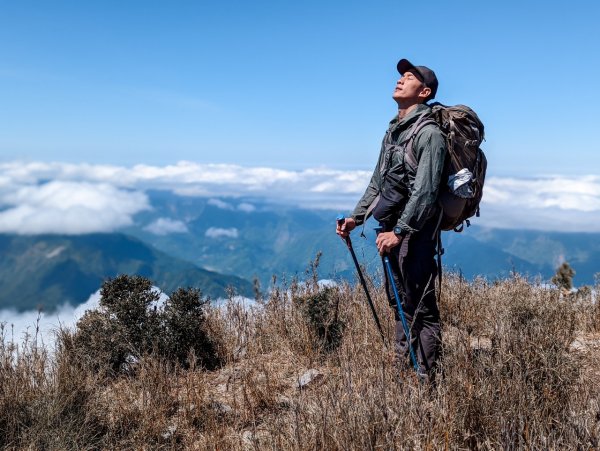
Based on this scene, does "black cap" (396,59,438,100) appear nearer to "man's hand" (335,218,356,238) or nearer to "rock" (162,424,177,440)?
"man's hand" (335,218,356,238)

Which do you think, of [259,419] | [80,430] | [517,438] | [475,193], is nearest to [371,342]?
[259,419]

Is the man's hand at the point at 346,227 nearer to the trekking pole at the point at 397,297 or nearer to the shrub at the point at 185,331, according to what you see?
the trekking pole at the point at 397,297

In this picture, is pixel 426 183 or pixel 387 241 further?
pixel 387 241

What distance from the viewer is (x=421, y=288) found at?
13.3 ft

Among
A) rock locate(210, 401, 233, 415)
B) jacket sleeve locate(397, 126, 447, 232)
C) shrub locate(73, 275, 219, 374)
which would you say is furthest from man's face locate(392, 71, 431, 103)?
shrub locate(73, 275, 219, 374)

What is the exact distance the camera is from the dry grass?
110 inches

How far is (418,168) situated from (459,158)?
37 cm

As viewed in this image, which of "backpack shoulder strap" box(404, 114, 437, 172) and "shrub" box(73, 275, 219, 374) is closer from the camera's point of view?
"backpack shoulder strap" box(404, 114, 437, 172)

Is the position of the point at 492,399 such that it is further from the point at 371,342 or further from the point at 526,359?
the point at 371,342

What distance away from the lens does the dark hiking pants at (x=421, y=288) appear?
13.1 feet

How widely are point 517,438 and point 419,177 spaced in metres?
1.85

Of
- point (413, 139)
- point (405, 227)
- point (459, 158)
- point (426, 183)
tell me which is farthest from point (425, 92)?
point (405, 227)

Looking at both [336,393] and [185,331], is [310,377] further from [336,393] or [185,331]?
[336,393]

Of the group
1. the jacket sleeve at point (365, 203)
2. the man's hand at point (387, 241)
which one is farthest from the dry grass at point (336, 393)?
the jacket sleeve at point (365, 203)
